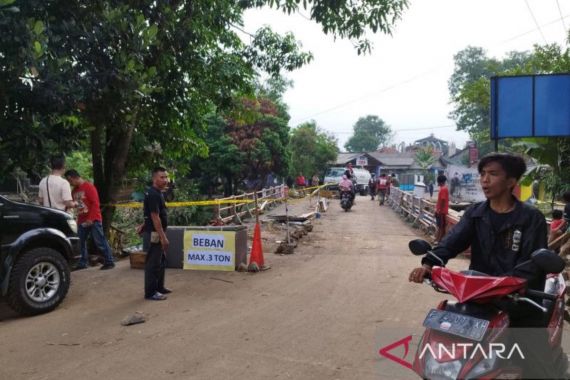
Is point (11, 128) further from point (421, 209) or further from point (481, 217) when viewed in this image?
point (421, 209)

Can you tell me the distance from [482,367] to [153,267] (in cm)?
497

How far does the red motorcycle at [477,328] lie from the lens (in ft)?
8.23

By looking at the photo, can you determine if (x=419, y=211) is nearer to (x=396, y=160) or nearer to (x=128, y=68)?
(x=128, y=68)

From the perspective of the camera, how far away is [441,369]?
8.39ft

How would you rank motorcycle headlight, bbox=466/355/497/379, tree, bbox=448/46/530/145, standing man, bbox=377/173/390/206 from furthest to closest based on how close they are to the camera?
tree, bbox=448/46/530/145
standing man, bbox=377/173/390/206
motorcycle headlight, bbox=466/355/497/379

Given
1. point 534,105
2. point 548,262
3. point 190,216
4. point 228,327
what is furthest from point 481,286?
point 190,216

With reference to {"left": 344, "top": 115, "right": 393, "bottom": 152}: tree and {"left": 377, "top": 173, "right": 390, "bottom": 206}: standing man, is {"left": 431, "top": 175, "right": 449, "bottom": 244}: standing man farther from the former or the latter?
{"left": 344, "top": 115, "right": 393, "bottom": 152}: tree

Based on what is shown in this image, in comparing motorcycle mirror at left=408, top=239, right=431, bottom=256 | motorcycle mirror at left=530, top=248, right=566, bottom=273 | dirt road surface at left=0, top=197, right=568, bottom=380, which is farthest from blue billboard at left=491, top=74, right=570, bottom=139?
motorcycle mirror at left=530, top=248, right=566, bottom=273

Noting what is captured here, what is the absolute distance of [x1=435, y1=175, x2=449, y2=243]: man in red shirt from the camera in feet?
39.2

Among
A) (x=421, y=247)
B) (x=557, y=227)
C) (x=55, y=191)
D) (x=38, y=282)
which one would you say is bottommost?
(x=38, y=282)

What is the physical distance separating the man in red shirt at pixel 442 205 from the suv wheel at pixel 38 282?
8228mm

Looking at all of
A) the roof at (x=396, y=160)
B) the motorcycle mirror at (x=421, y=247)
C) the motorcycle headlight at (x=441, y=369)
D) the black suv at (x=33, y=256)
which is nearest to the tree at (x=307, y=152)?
the roof at (x=396, y=160)

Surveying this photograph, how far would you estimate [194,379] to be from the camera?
13.3 ft

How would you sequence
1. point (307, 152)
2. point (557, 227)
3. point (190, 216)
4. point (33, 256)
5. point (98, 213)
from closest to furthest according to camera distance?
point (33, 256) < point (98, 213) < point (557, 227) < point (190, 216) < point (307, 152)
